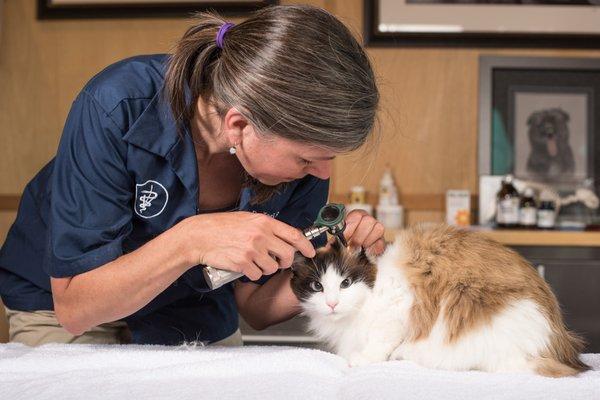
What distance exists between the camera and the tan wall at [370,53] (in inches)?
112

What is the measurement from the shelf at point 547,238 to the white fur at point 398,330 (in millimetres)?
1064

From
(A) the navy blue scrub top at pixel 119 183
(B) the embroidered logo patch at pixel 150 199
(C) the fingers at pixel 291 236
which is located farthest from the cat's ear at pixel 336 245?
(B) the embroidered logo patch at pixel 150 199

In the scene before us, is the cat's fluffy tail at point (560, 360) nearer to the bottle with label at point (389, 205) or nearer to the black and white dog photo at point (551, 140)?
the bottle with label at point (389, 205)

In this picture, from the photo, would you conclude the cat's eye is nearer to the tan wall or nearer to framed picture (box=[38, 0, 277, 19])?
the tan wall

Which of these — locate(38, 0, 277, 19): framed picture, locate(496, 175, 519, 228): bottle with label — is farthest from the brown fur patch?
locate(38, 0, 277, 19): framed picture

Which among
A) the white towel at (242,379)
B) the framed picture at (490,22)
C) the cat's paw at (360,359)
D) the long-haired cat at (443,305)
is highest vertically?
the framed picture at (490,22)

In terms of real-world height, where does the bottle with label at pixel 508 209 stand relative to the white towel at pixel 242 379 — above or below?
above

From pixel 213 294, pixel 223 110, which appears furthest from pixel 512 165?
pixel 223 110

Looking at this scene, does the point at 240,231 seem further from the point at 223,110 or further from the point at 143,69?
the point at 143,69

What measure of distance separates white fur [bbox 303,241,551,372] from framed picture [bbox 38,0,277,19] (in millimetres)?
1766

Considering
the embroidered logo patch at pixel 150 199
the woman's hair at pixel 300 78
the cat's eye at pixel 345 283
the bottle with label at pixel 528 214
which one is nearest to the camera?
the woman's hair at pixel 300 78

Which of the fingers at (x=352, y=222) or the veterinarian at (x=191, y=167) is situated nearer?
the veterinarian at (x=191, y=167)

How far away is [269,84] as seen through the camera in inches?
41.1

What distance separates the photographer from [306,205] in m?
1.47
